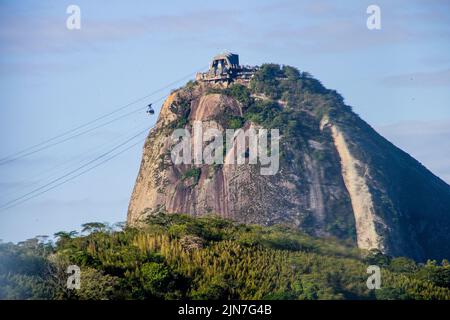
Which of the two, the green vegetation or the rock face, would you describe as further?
the rock face

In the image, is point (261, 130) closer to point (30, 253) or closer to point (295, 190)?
point (295, 190)

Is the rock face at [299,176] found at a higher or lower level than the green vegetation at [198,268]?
higher

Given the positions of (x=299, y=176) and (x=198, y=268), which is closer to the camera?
(x=198, y=268)

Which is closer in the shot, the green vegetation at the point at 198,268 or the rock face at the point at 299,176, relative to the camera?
the green vegetation at the point at 198,268

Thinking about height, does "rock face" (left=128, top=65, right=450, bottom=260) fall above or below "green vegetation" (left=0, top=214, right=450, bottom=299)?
above
